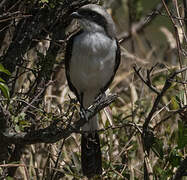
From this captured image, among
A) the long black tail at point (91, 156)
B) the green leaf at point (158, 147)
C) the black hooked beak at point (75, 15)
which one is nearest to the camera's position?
the green leaf at point (158, 147)

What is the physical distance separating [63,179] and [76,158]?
0.32 meters

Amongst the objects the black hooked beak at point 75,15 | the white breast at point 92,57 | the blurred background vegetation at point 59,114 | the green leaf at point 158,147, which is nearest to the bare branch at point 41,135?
the blurred background vegetation at point 59,114

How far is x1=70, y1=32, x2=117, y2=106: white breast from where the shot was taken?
443 cm

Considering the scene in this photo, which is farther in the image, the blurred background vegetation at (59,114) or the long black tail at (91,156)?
the long black tail at (91,156)

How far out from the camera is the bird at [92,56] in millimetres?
4434

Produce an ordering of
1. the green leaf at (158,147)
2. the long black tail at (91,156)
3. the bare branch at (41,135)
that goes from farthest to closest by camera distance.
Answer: the long black tail at (91,156)
the green leaf at (158,147)
the bare branch at (41,135)

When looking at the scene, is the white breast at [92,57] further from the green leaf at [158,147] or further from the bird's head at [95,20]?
the green leaf at [158,147]

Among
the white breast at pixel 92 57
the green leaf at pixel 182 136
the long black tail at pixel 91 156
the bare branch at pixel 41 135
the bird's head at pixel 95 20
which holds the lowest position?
the long black tail at pixel 91 156

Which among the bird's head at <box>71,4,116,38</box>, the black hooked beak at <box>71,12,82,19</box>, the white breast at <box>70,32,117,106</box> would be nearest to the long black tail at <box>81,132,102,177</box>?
the white breast at <box>70,32,117,106</box>

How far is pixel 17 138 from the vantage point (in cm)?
367

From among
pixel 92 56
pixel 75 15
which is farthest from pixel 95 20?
pixel 92 56

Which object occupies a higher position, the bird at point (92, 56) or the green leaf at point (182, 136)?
the bird at point (92, 56)

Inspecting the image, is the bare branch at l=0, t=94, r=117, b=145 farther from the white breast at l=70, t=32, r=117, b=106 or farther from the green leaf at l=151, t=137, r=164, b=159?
the white breast at l=70, t=32, r=117, b=106

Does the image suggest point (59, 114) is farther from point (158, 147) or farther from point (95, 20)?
point (95, 20)
